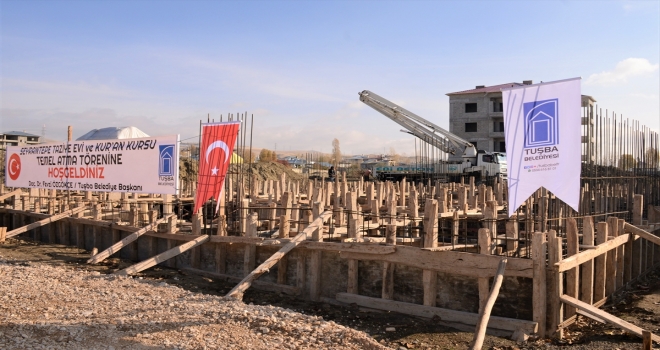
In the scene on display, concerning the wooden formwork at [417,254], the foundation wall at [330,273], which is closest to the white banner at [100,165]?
the wooden formwork at [417,254]

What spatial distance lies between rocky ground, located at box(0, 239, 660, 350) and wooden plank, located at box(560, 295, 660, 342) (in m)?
0.22

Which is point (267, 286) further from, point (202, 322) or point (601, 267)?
point (601, 267)

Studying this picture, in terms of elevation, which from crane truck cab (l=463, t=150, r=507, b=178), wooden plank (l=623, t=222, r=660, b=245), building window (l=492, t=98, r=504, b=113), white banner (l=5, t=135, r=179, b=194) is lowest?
wooden plank (l=623, t=222, r=660, b=245)

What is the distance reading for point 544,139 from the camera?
7.08m

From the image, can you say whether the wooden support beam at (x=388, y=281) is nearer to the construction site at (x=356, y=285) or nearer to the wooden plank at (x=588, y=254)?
the construction site at (x=356, y=285)

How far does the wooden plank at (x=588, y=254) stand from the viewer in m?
7.59

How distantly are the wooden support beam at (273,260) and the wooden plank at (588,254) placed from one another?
3.95m

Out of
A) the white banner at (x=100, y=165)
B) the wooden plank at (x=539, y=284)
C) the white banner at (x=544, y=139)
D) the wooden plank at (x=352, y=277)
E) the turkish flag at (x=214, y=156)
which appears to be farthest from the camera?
the white banner at (x=100, y=165)

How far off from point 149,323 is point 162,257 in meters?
3.96

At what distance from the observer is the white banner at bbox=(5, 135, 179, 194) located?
41.3 ft

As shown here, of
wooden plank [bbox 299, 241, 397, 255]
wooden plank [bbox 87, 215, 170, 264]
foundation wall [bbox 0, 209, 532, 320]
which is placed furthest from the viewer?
wooden plank [bbox 87, 215, 170, 264]

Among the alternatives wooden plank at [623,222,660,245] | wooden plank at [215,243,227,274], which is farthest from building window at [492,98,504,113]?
wooden plank at [215,243,227,274]

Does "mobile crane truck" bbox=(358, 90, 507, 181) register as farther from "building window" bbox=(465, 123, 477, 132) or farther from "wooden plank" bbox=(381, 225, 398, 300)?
"wooden plank" bbox=(381, 225, 398, 300)

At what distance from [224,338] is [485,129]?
146 ft
